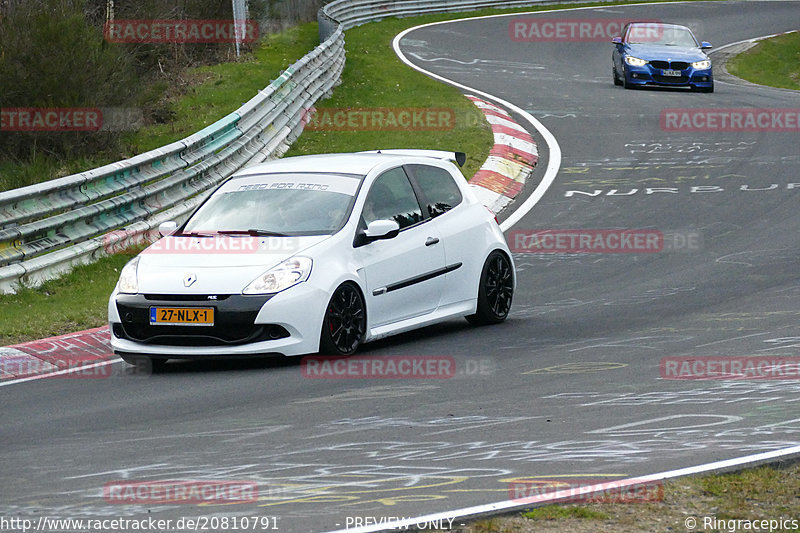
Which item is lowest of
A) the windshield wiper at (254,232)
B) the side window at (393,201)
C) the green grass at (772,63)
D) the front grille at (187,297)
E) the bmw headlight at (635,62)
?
the green grass at (772,63)

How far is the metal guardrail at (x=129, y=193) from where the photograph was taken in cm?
1219

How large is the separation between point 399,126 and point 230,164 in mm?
4934

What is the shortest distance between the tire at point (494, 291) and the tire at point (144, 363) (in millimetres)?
2822

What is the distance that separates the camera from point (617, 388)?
8.16 m

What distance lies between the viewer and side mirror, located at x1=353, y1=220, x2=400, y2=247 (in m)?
9.77

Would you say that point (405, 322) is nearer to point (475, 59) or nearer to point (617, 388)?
point (617, 388)

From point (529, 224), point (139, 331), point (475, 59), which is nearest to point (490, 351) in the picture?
point (139, 331)

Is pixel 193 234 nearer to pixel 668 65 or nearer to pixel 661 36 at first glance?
pixel 668 65

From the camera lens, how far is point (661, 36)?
28.1 m
